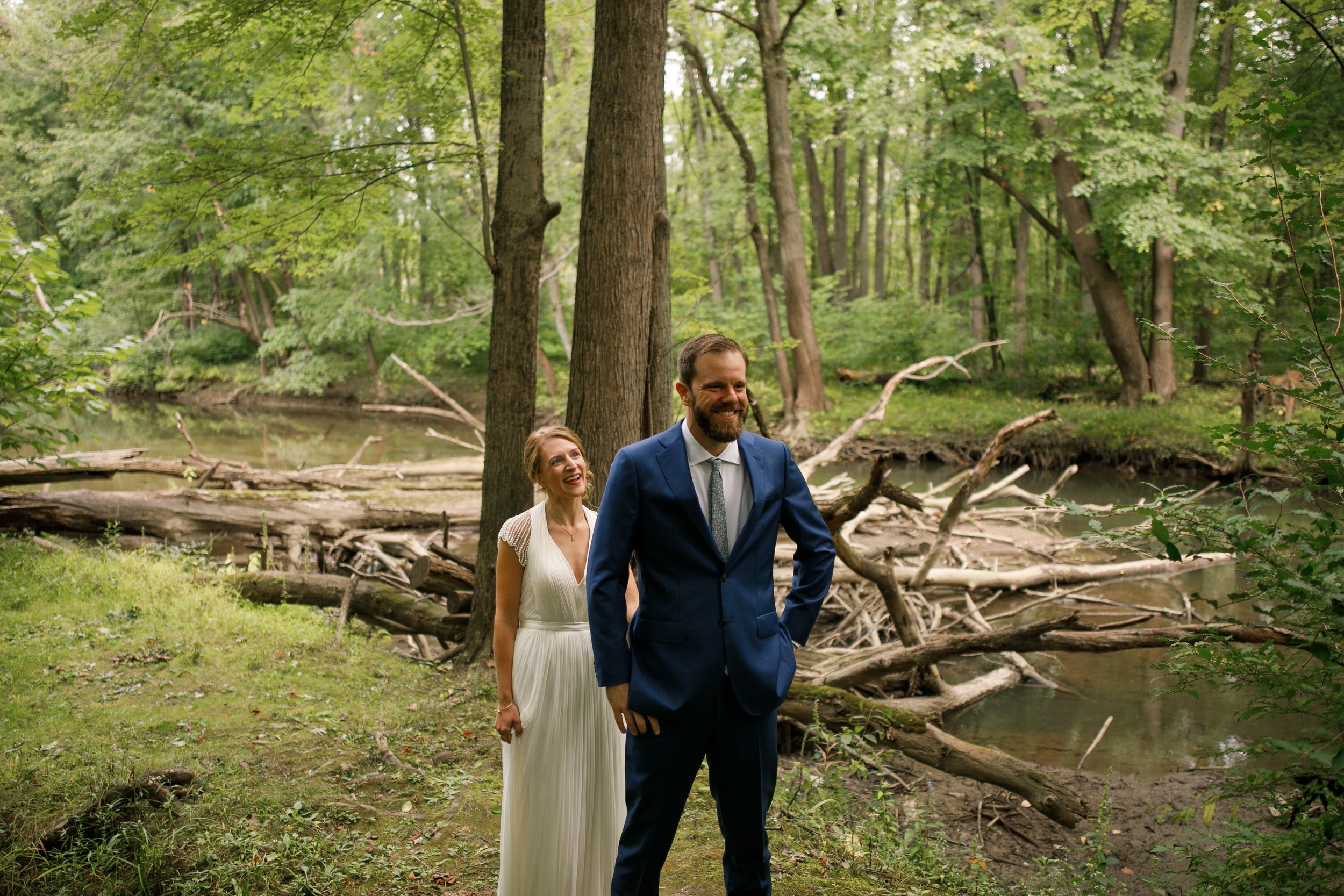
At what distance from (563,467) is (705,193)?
78.5 ft

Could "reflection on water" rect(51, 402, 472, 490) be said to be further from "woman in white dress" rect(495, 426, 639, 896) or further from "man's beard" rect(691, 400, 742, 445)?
"man's beard" rect(691, 400, 742, 445)

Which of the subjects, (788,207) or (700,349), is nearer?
(700,349)

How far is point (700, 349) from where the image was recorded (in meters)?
2.69

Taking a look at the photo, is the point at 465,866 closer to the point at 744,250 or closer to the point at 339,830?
the point at 339,830

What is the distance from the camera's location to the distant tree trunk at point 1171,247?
58.5 ft

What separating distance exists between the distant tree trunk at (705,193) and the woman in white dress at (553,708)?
21146 mm

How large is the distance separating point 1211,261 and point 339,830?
21.0 m

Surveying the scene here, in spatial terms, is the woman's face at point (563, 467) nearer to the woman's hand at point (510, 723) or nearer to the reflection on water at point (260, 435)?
the woman's hand at point (510, 723)

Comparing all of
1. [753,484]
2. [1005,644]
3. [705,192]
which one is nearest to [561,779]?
[753,484]

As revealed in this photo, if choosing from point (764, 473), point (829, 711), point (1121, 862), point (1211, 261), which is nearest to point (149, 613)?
point (829, 711)

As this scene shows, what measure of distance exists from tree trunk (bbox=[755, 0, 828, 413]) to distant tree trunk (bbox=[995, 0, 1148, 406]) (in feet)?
17.5

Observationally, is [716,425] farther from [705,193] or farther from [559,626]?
[705,193]

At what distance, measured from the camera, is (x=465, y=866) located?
148 inches

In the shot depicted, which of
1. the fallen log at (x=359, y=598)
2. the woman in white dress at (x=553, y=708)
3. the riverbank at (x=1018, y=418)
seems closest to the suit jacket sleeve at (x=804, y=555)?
the woman in white dress at (x=553, y=708)
